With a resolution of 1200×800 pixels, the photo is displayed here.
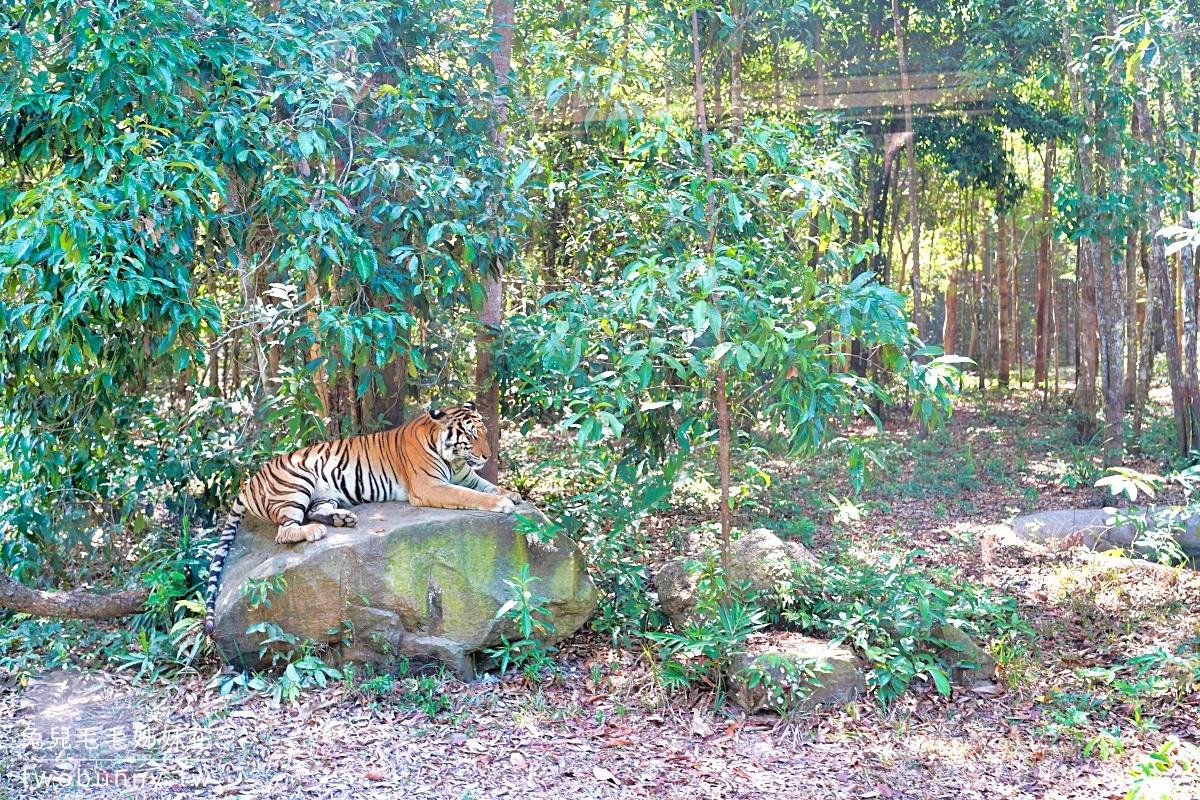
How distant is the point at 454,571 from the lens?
5.50 meters

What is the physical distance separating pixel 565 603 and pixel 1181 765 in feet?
10.6

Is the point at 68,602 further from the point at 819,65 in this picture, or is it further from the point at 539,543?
the point at 819,65

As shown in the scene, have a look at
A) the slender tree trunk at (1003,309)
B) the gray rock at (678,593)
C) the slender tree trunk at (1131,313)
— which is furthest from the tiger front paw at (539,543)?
the slender tree trunk at (1003,309)

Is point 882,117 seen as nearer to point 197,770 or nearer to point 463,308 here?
point 463,308

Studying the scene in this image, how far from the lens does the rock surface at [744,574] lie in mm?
5895

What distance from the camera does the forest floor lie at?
4477mm

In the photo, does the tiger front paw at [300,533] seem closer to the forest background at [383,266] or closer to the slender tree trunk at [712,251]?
the forest background at [383,266]

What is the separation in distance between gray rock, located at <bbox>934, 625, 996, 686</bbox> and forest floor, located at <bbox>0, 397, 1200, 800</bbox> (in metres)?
0.11

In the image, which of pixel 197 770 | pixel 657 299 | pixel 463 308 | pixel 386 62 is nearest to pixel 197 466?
pixel 463 308

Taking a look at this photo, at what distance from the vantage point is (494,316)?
707 centimetres

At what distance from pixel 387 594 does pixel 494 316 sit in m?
2.41

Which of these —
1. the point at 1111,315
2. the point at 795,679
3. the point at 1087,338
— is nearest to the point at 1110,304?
the point at 1111,315

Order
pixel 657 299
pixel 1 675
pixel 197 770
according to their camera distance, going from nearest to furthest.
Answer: pixel 197 770, pixel 657 299, pixel 1 675

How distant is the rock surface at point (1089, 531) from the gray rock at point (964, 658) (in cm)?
248
